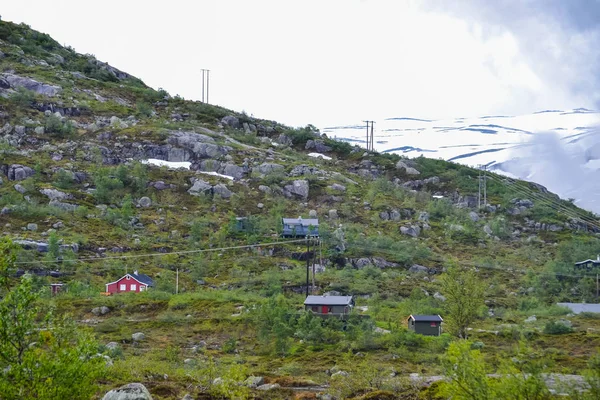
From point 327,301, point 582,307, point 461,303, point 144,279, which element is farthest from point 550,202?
point 144,279

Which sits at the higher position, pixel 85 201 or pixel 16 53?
pixel 16 53

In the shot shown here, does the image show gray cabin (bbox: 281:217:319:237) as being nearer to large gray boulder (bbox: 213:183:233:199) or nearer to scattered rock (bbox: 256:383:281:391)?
large gray boulder (bbox: 213:183:233:199)

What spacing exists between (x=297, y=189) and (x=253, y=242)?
1641cm

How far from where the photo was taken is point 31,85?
292 ft

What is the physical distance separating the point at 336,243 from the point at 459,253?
38.4ft

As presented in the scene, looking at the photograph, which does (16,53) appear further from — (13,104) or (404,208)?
(404,208)

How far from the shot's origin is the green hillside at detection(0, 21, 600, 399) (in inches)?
1278

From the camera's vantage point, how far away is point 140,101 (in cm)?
9456

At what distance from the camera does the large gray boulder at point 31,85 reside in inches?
3465

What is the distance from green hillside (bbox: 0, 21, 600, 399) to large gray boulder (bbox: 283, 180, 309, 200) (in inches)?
8.3

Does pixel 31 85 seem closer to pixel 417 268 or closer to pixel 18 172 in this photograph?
pixel 18 172

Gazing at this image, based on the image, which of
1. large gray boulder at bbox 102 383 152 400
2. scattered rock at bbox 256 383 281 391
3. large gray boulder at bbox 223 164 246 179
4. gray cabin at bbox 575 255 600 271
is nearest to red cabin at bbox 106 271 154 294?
scattered rock at bbox 256 383 281 391

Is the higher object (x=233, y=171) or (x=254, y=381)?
(x=233, y=171)

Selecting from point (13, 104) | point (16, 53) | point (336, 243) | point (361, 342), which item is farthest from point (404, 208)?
point (16, 53)
